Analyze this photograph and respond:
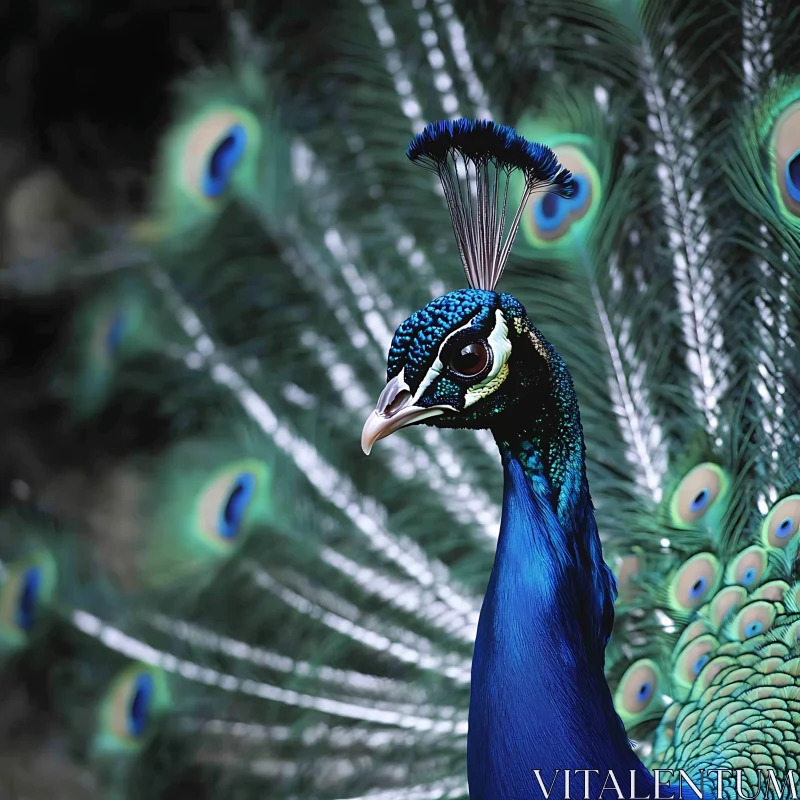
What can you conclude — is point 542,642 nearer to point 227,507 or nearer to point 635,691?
point 635,691

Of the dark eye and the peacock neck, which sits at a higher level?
the dark eye

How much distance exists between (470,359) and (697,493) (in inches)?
20.4

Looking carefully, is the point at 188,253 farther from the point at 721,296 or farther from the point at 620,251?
the point at 721,296

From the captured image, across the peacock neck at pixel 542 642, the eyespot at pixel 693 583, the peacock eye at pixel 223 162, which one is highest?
the peacock eye at pixel 223 162

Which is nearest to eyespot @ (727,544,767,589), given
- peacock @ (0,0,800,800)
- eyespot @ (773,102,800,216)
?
peacock @ (0,0,800,800)

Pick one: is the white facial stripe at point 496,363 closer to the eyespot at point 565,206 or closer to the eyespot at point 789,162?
the eyespot at point 565,206

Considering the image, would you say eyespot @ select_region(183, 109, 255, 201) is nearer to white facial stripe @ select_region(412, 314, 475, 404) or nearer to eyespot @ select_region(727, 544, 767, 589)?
white facial stripe @ select_region(412, 314, 475, 404)

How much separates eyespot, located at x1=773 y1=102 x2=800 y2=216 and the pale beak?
63cm

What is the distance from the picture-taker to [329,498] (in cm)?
127

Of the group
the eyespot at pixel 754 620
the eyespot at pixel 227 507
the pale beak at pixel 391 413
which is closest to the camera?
the pale beak at pixel 391 413

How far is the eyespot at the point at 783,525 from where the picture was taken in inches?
46.0

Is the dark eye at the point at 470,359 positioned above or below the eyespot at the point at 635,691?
above

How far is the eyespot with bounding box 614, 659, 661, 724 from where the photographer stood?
3.93 ft

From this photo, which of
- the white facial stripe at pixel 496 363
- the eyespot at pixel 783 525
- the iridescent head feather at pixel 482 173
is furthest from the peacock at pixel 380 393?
the white facial stripe at pixel 496 363
